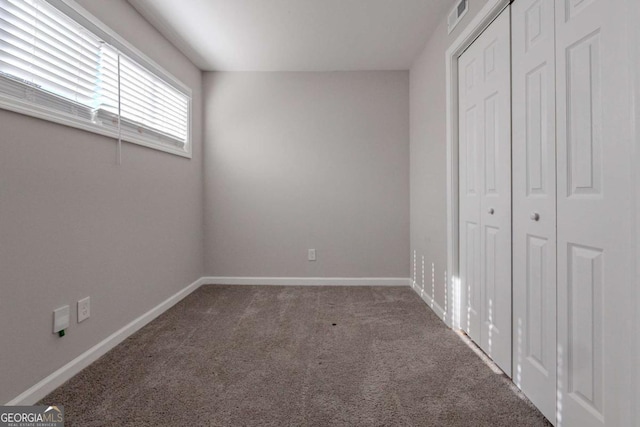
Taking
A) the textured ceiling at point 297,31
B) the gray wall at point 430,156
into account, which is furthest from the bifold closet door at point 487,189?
the textured ceiling at point 297,31

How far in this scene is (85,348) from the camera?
6.29ft

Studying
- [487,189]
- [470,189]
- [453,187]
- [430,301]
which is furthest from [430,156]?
[430,301]

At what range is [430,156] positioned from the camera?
2.94 metres

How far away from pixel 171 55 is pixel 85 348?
248cm

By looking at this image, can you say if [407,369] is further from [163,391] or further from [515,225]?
[163,391]

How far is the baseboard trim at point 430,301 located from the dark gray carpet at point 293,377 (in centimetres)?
8

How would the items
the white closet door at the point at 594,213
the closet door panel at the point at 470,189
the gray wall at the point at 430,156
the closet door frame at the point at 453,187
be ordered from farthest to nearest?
the gray wall at the point at 430,156 < the closet door frame at the point at 453,187 < the closet door panel at the point at 470,189 < the white closet door at the point at 594,213

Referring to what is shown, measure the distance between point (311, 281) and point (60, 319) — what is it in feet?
7.74

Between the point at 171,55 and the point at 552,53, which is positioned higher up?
the point at 171,55

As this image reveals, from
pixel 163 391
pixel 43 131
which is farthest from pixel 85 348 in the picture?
pixel 43 131

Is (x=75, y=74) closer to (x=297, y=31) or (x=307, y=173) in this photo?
(x=297, y=31)

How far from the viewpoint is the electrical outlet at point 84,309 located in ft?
6.13

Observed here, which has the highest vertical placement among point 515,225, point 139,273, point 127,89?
point 127,89

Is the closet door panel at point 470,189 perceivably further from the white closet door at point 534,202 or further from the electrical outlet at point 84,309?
the electrical outlet at point 84,309
